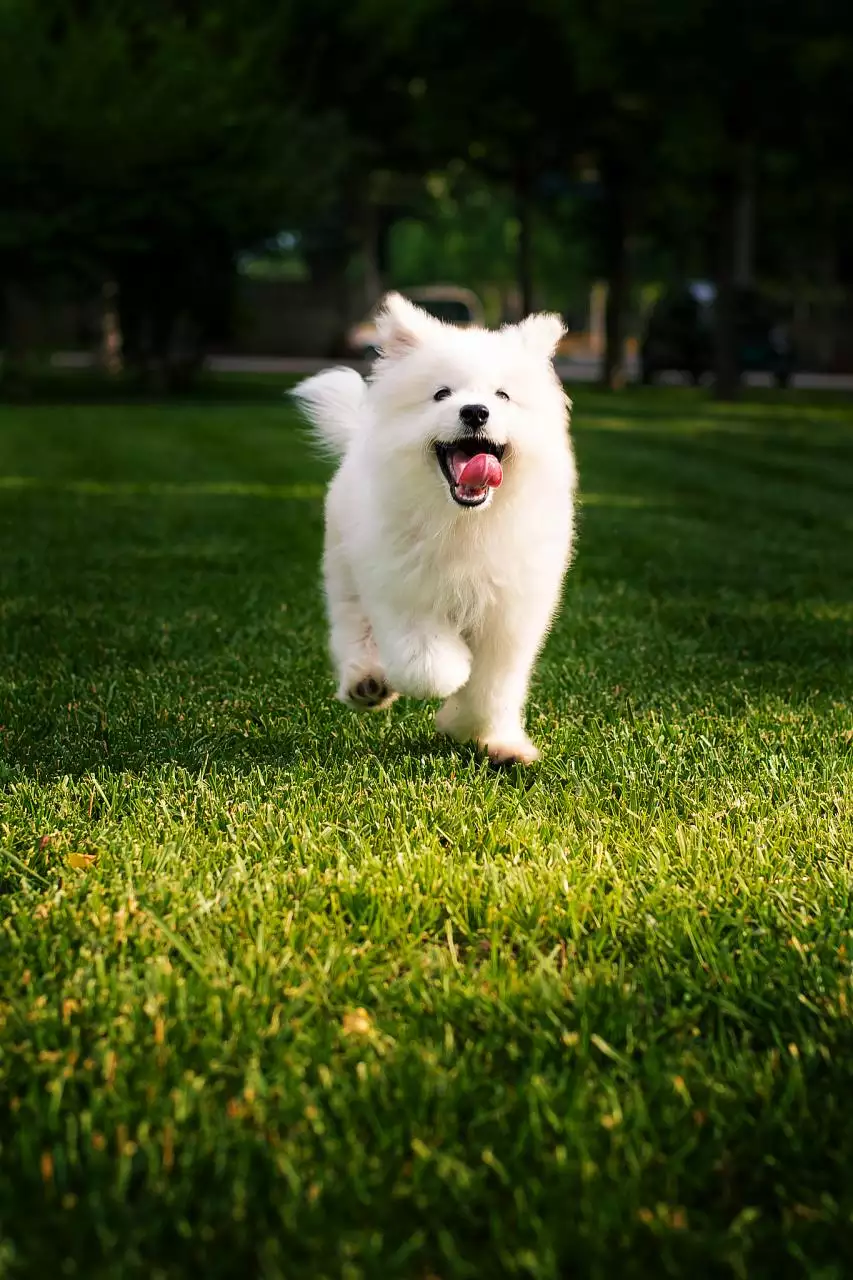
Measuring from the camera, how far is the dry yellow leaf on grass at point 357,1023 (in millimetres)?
2834

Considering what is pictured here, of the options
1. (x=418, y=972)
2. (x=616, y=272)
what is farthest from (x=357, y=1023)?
(x=616, y=272)

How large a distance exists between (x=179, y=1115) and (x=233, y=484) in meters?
11.2

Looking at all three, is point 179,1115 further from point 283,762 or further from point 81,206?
point 81,206

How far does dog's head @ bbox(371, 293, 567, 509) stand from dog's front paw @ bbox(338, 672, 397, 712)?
879mm

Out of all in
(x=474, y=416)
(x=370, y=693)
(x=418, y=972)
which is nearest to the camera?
(x=418, y=972)

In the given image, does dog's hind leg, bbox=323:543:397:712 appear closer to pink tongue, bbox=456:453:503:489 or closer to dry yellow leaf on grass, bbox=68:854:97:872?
pink tongue, bbox=456:453:503:489

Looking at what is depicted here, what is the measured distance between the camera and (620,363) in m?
34.0

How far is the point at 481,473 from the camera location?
405 cm

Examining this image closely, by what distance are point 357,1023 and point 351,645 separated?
2.49 m

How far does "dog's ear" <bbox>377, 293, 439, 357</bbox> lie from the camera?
175 inches

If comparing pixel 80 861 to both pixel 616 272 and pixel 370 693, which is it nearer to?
pixel 370 693

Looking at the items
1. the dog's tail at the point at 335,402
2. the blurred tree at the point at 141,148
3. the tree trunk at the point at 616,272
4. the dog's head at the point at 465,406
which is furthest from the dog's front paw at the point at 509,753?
the tree trunk at the point at 616,272

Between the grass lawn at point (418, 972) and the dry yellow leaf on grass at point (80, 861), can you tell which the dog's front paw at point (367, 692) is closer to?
the grass lawn at point (418, 972)

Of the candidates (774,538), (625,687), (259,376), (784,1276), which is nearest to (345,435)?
(625,687)
